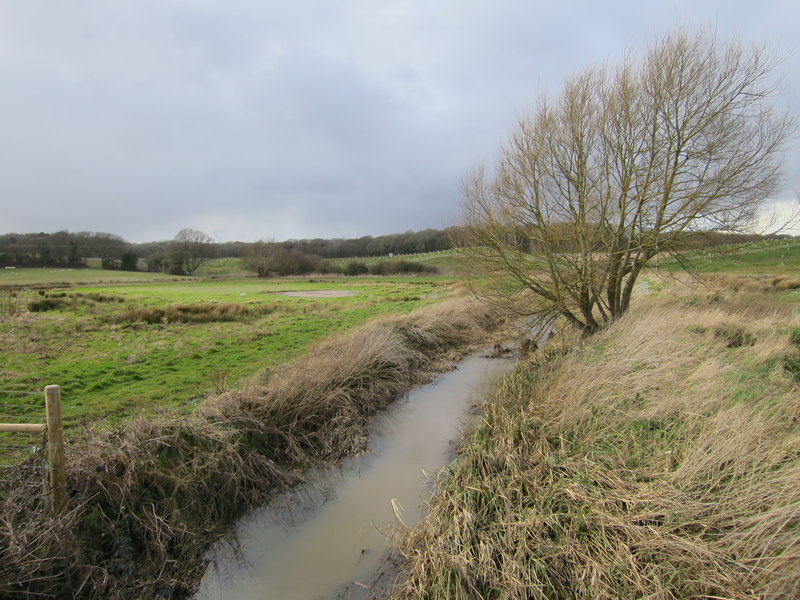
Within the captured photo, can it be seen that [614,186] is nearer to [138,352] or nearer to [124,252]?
[138,352]

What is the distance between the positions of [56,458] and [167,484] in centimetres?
128

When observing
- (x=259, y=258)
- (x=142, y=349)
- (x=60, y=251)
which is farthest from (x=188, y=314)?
(x=60, y=251)

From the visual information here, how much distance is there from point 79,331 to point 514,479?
1712 cm

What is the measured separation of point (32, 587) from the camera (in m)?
3.61

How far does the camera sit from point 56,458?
407 cm

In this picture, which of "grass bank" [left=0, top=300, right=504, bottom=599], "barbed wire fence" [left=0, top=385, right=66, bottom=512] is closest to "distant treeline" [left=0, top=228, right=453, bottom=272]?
"grass bank" [left=0, top=300, right=504, bottom=599]

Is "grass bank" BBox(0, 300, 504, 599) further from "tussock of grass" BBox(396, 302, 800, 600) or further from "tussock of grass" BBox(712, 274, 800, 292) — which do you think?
"tussock of grass" BBox(712, 274, 800, 292)

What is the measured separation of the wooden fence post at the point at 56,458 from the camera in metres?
3.94

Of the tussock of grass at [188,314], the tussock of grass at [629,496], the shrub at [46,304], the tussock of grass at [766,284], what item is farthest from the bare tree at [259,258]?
the tussock of grass at [629,496]

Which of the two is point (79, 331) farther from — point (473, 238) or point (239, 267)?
point (239, 267)

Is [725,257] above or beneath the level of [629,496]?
above

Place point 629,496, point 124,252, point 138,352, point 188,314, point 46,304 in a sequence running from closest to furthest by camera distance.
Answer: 1. point 629,496
2. point 138,352
3. point 188,314
4. point 46,304
5. point 124,252

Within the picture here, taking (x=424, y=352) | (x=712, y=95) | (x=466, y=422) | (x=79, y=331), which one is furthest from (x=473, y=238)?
(x=79, y=331)

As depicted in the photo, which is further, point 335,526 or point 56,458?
point 335,526
